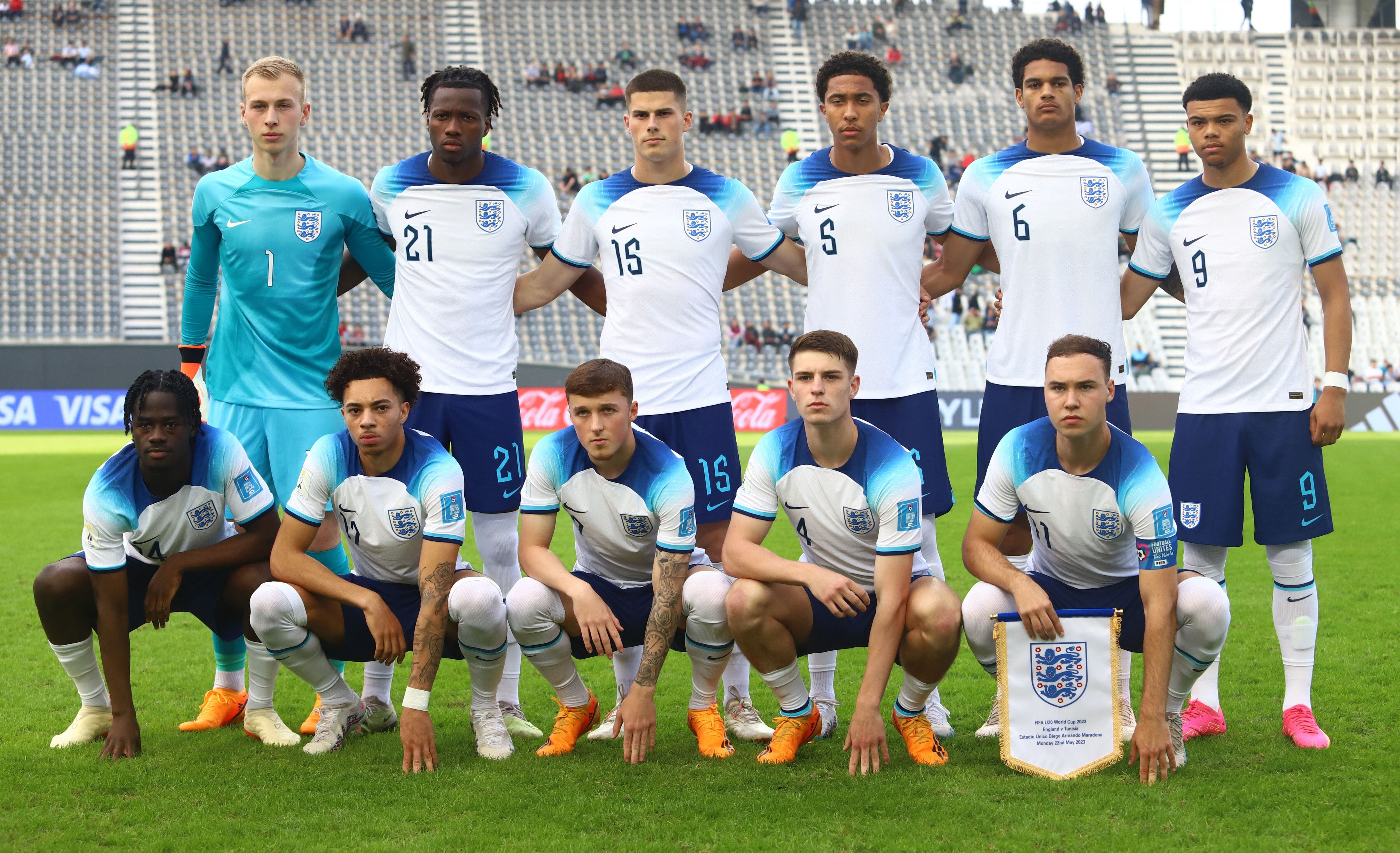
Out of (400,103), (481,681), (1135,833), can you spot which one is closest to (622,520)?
(481,681)

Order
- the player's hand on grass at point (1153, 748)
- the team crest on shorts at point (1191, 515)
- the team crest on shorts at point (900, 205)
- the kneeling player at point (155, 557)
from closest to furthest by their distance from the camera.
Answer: the player's hand on grass at point (1153, 748)
the kneeling player at point (155, 557)
the team crest on shorts at point (1191, 515)
the team crest on shorts at point (900, 205)

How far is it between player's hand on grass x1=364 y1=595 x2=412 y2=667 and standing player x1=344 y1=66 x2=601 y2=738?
62cm

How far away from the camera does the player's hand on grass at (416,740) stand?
163 inches

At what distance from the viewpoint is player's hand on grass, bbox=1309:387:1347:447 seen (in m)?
4.46

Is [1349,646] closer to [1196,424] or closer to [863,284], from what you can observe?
[1196,424]

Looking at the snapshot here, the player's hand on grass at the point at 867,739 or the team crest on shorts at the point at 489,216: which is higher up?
the team crest on shorts at the point at 489,216

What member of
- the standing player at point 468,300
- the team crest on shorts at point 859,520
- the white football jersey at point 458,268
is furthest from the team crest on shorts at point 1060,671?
the white football jersey at point 458,268

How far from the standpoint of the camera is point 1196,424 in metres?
4.70

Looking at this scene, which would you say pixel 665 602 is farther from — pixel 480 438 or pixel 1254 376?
pixel 1254 376

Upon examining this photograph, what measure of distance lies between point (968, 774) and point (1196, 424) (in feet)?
5.43

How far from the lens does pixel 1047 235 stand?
15.8 feet

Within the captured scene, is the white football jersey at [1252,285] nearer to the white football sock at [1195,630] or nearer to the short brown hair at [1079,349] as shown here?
the short brown hair at [1079,349]

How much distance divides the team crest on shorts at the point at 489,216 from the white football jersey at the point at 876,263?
1161 millimetres

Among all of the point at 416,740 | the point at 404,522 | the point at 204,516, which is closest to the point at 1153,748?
the point at 416,740
